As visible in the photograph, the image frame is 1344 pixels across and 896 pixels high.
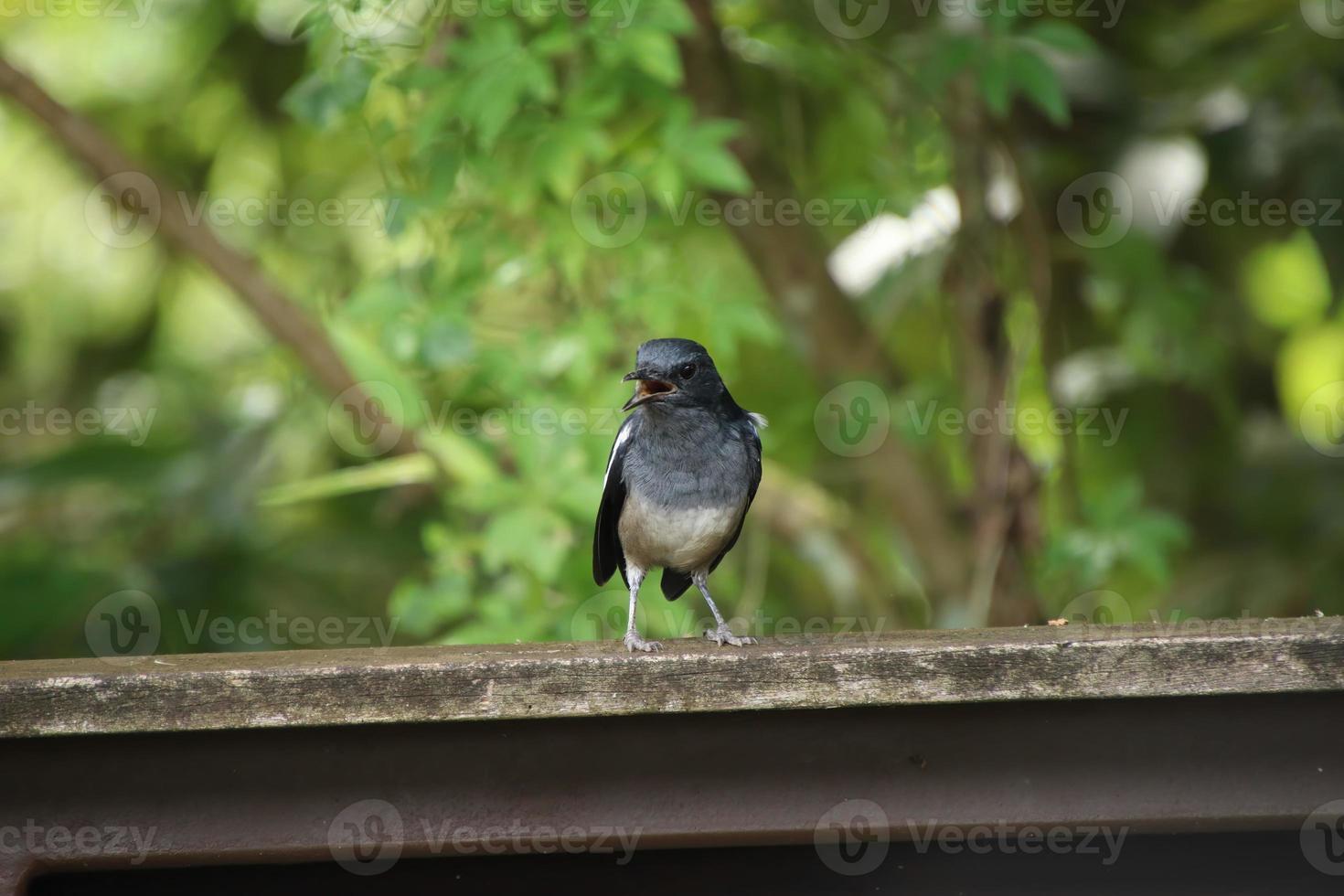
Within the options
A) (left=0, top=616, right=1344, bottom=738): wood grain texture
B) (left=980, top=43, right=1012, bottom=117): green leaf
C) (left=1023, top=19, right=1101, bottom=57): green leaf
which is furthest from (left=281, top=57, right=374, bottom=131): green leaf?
(left=0, top=616, right=1344, bottom=738): wood grain texture

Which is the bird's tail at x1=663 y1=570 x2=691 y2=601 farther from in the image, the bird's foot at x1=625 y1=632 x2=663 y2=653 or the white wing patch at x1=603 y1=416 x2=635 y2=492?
the bird's foot at x1=625 y1=632 x2=663 y2=653

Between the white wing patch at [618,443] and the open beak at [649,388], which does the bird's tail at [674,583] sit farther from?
the open beak at [649,388]

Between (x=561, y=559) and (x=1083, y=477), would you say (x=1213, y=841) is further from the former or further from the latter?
(x=1083, y=477)

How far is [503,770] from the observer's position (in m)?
2.14

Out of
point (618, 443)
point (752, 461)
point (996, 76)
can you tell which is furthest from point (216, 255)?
point (996, 76)

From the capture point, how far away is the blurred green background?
4176 mm

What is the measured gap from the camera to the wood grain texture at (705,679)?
2004mm

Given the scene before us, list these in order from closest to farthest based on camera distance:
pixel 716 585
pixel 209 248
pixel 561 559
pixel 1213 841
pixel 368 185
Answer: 1. pixel 1213 841
2. pixel 561 559
3. pixel 209 248
4. pixel 716 585
5. pixel 368 185

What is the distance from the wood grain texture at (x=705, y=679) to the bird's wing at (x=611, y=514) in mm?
1714

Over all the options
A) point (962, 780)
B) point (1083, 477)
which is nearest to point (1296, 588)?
point (1083, 477)

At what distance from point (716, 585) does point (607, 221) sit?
4.98ft

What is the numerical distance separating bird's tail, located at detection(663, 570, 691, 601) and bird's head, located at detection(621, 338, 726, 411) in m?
0.65

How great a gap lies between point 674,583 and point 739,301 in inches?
34.7

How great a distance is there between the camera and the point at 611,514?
3854 millimetres
